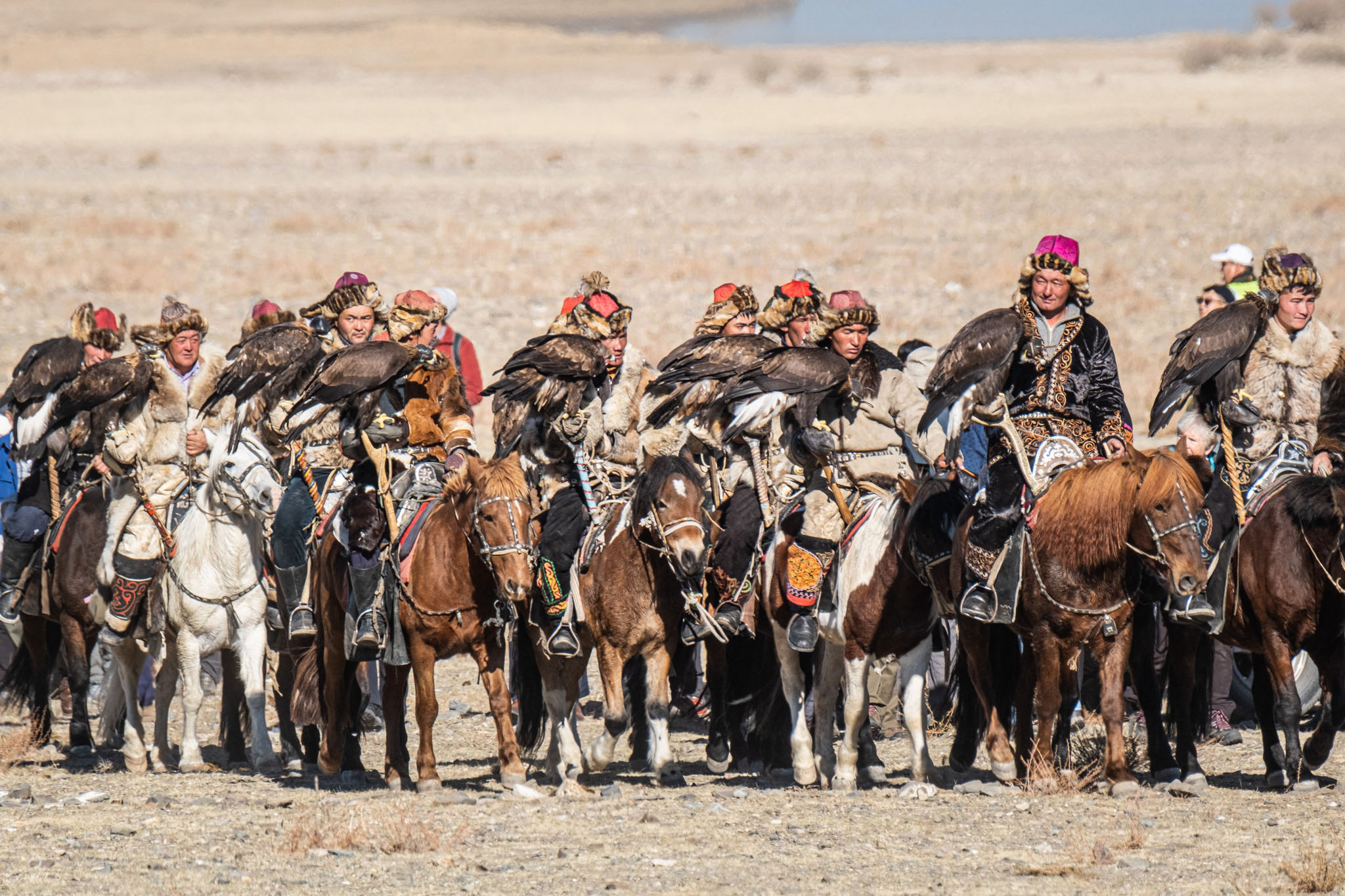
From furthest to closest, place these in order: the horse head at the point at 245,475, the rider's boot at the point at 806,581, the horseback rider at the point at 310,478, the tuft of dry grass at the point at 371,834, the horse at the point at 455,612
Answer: the horse head at the point at 245,475, the horseback rider at the point at 310,478, the rider's boot at the point at 806,581, the horse at the point at 455,612, the tuft of dry grass at the point at 371,834

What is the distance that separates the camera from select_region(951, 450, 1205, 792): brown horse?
8.84m

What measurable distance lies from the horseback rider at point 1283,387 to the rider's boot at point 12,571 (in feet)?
25.8

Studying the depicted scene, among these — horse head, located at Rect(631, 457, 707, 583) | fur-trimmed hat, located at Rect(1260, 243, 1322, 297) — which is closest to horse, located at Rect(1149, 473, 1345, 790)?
fur-trimmed hat, located at Rect(1260, 243, 1322, 297)

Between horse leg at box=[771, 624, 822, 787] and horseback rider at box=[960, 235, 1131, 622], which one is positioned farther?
horse leg at box=[771, 624, 822, 787]

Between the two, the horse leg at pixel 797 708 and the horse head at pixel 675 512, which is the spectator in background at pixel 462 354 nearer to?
the horse head at pixel 675 512

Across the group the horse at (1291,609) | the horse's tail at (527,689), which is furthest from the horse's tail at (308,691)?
the horse at (1291,609)

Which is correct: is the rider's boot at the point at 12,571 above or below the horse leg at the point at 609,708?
above

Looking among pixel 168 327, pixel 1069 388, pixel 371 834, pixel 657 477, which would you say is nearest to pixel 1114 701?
pixel 1069 388

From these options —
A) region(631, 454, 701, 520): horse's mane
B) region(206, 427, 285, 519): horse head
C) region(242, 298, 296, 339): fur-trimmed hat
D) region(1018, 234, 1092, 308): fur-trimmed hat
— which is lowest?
region(631, 454, 701, 520): horse's mane

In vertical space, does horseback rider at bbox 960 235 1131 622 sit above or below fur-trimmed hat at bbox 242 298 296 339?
below

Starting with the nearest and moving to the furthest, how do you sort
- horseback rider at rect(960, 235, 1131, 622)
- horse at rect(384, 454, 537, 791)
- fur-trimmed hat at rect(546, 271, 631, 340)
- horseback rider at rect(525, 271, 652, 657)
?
horseback rider at rect(960, 235, 1131, 622)
horse at rect(384, 454, 537, 791)
horseback rider at rect(525, 271, 652, 657)
fur-trimmed hat at rect(546, 271, 631, 340)

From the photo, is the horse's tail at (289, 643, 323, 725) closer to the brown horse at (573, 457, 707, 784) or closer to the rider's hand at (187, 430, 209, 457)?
the rider's hand at (187, 430, 209, 457)

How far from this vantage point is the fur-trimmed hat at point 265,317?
12.3 metres

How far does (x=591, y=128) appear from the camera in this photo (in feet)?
183
